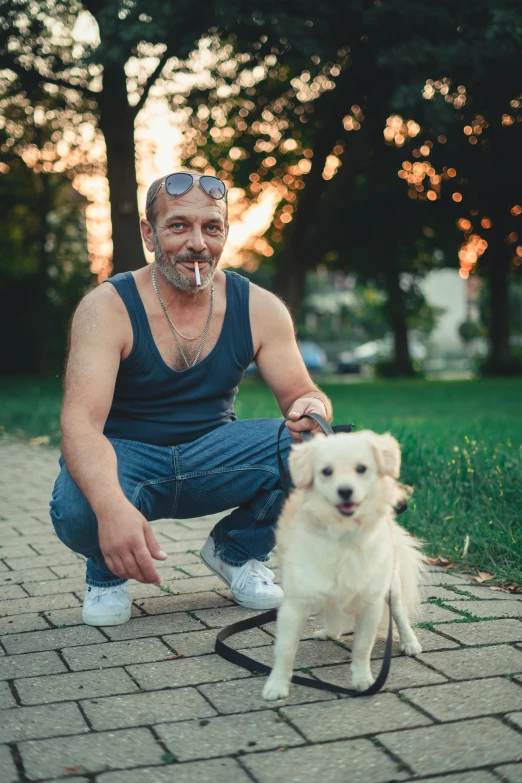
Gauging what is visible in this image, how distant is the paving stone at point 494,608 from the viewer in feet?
12.0

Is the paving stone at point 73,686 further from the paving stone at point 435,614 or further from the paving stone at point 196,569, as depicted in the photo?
the paving stone at point 196,569

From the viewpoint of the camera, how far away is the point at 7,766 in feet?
7.61

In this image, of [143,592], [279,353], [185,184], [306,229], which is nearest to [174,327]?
[279,353]

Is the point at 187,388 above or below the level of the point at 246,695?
above

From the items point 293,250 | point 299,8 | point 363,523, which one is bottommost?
point 363,523

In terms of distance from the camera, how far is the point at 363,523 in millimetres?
2672

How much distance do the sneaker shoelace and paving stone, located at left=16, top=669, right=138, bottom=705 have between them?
0.87 metres

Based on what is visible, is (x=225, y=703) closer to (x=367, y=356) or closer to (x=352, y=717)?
(x=352, y=717)

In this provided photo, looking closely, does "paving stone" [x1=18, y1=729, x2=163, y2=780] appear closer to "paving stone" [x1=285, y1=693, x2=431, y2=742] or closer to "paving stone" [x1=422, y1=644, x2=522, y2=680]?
"paving stone" [x1=285, y1=693, x2=431, y2=742]

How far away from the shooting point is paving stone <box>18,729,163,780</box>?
2318mm

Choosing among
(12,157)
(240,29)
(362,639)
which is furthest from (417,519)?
(12,157)

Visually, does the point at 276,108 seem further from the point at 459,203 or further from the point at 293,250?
the point at 459,203

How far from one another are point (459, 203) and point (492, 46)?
34.8 ft

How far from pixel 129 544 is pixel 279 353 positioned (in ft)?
4.39
